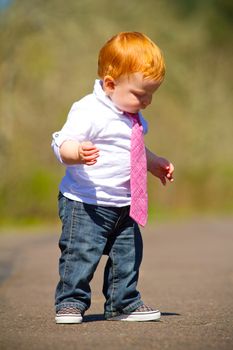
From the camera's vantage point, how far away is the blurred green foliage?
71.9 ft

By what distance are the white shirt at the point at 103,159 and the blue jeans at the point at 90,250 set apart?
65mm

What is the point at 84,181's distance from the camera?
5.70m

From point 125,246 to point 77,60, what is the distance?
18.1 meters

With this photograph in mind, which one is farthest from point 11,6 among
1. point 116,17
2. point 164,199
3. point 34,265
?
point 34,265

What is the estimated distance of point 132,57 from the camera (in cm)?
566

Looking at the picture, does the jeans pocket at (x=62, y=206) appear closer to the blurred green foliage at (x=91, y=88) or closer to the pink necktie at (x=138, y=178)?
the pink necktie at (x=138, y=178)

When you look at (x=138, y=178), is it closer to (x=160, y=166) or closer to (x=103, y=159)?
(x=103, y=159)

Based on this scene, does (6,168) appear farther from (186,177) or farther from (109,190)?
(109,190)

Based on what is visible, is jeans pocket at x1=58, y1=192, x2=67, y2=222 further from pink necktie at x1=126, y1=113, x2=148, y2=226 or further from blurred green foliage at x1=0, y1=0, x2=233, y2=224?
blurred green foliage at x1=0, y1=0, x2=233, y2=224

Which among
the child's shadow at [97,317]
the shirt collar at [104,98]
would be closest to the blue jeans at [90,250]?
the child's shadow at [97,317]

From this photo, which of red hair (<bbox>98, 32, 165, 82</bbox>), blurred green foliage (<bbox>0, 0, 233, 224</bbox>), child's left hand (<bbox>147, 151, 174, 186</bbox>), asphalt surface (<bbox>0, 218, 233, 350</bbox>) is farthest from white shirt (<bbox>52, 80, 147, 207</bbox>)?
blurred green foliage (<bbox>0, 0, 233, 224</bbox>)

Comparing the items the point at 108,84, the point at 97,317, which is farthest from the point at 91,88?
the point at 108,84

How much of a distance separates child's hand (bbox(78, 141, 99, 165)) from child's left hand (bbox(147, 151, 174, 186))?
0.72 meters

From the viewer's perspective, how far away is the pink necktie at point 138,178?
18.8 feet
